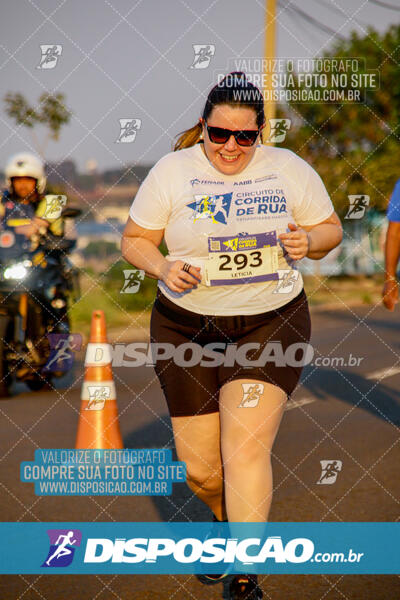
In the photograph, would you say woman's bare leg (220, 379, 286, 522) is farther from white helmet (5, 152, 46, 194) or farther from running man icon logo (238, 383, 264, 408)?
white helmet (5, 152, 46, 194)

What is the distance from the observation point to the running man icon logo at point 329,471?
564cm

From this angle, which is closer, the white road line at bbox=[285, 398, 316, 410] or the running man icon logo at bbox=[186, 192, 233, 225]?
the running man icon logo at bbox=[186, 192, 233, 225]

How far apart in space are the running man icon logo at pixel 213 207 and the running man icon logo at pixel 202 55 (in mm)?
3323

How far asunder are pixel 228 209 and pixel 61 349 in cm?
515

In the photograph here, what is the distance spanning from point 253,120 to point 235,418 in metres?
1.23

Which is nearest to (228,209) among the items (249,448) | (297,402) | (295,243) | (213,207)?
(213,207)

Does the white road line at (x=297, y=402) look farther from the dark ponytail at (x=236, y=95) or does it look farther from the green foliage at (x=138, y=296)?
the green foliage at (x=138, y=296)

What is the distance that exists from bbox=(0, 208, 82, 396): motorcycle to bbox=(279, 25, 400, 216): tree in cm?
1580

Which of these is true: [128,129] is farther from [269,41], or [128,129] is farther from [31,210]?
[269,41]

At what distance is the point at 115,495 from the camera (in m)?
5.44

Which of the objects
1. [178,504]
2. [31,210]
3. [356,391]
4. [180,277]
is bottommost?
[31,210]

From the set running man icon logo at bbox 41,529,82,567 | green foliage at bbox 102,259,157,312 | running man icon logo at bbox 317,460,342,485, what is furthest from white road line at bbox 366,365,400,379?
green foliage at bbox 102,259,157,312

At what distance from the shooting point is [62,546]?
14.8 ft

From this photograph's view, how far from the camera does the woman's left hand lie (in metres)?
3.71
